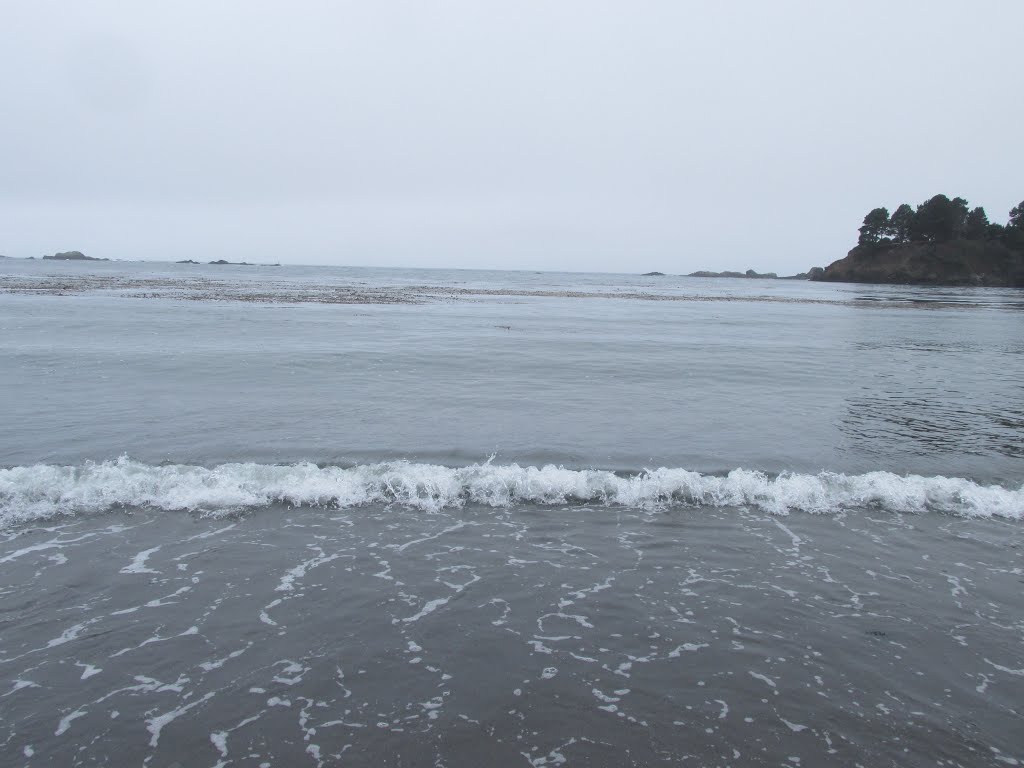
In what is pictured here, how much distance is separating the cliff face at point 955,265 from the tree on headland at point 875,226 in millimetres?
10875

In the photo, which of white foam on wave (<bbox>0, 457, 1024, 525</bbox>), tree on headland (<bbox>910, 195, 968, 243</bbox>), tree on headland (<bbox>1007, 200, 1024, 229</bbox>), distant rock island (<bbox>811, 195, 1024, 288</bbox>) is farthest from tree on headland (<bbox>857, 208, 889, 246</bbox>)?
white foam on wave (<bbox>0, 457, 1024, 525</bbox>)

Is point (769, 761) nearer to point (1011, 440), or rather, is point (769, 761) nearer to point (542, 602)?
point (542, 602)

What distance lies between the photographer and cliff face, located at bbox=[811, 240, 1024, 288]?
143000 millimetres

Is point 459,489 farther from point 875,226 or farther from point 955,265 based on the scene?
point 875,226

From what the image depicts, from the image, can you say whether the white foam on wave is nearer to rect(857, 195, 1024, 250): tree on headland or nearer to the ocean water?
the ocean water

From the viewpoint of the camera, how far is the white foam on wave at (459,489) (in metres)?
11.1

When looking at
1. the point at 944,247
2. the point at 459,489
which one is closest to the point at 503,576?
the point at 459,489

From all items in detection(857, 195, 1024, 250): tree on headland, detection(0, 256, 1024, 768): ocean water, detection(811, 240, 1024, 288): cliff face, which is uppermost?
detection(857, 195, 1024, 250): tree on headland

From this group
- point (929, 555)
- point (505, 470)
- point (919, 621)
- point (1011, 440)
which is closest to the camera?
point (919, 621)

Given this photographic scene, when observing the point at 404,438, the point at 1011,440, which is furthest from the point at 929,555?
the point at 404,438

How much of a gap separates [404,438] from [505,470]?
3539 millimetres

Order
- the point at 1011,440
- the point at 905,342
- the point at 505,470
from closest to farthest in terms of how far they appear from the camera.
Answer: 1. the point at 505,470
2. the point at 1011,440
3. the point at 905,342

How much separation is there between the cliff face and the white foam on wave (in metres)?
160

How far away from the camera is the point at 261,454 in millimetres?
13523
